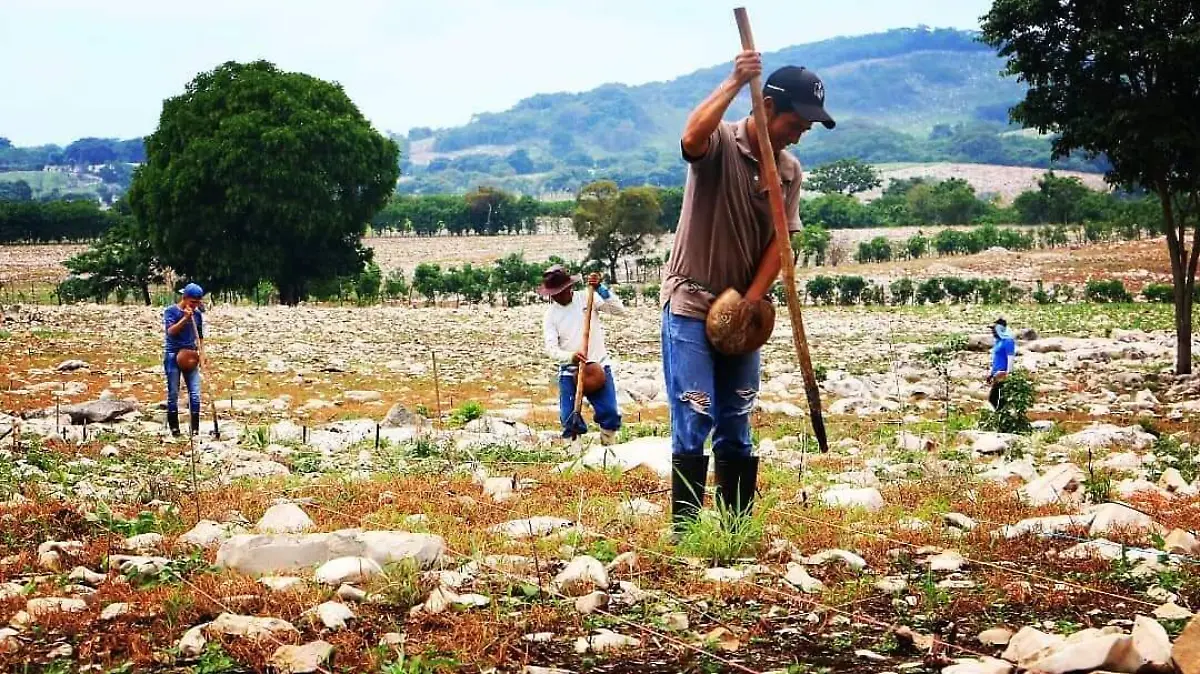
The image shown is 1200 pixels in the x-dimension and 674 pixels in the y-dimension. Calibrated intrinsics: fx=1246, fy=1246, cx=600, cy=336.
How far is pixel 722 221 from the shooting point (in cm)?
556

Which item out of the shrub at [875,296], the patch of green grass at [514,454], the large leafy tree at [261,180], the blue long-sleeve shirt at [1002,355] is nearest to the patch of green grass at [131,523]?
the patch of green grass at [514,454]

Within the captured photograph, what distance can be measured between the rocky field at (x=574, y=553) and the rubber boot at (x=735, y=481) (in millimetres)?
116

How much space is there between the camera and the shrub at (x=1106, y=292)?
138ft

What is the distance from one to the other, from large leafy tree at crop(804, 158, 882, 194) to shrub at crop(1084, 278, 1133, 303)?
124 meters

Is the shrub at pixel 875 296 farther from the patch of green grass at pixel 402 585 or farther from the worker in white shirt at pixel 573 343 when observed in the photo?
the patch of green grass at pixel 402 585

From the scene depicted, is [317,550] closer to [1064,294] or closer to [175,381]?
[175,381]

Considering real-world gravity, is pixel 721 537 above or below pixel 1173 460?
above

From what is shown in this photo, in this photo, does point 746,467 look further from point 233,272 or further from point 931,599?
point 233,272

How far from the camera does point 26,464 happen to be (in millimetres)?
8789

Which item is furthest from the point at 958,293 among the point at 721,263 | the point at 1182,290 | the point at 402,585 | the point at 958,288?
the point at 402,585

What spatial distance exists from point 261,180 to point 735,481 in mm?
38925

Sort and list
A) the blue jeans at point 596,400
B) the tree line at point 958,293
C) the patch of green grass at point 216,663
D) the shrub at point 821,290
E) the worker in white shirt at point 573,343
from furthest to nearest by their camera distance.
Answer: the shrub at point 821,290, the tree line at point 958,293, the blue jeans at point 596,400, the worker in white shirt at point 573,343, the patch of green grass at point 216,663

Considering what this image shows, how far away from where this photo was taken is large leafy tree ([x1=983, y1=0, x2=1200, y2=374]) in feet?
55.0

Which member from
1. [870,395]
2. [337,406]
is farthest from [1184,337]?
[337,406]
